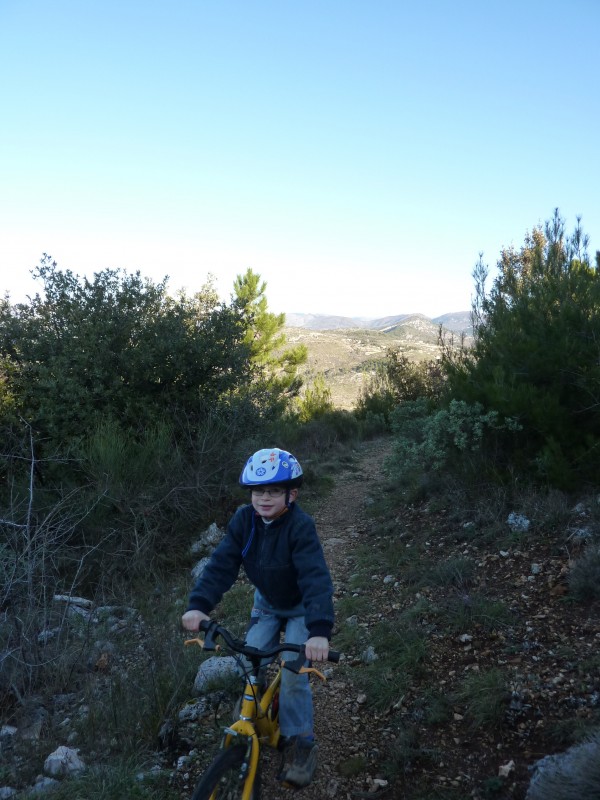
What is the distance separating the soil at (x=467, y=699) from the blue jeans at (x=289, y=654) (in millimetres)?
559

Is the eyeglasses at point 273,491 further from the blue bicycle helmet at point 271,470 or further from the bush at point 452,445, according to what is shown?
the bush at point 452,445

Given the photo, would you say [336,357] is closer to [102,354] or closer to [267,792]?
[102,354]

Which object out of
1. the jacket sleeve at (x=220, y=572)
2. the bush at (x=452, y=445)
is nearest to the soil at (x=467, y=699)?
the jacket sleeve at (x=220, y=572)

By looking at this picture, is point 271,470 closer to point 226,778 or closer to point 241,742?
point 241,742

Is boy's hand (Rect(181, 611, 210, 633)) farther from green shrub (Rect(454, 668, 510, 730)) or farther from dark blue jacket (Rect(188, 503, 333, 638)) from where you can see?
green shrub (Rect(454, 668, 510, 730))

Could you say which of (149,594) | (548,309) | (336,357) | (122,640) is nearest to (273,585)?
(122,640)

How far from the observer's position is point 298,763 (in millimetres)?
2838

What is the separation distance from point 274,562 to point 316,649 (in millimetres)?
547

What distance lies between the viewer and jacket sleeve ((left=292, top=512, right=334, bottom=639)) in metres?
2.55

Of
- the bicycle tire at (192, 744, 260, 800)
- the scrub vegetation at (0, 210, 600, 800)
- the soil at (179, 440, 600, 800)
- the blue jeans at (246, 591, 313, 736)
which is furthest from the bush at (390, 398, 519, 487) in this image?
the bicycle tire at (192, 744, 260, 800)

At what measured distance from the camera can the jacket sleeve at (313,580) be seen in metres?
2.55

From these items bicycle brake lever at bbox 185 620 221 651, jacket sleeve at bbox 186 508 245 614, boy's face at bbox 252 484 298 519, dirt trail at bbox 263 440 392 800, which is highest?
boy's face at bbox 252 484 298 519

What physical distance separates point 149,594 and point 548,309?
544 centimetres

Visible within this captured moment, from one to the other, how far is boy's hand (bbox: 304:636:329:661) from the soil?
1193 millimetres
